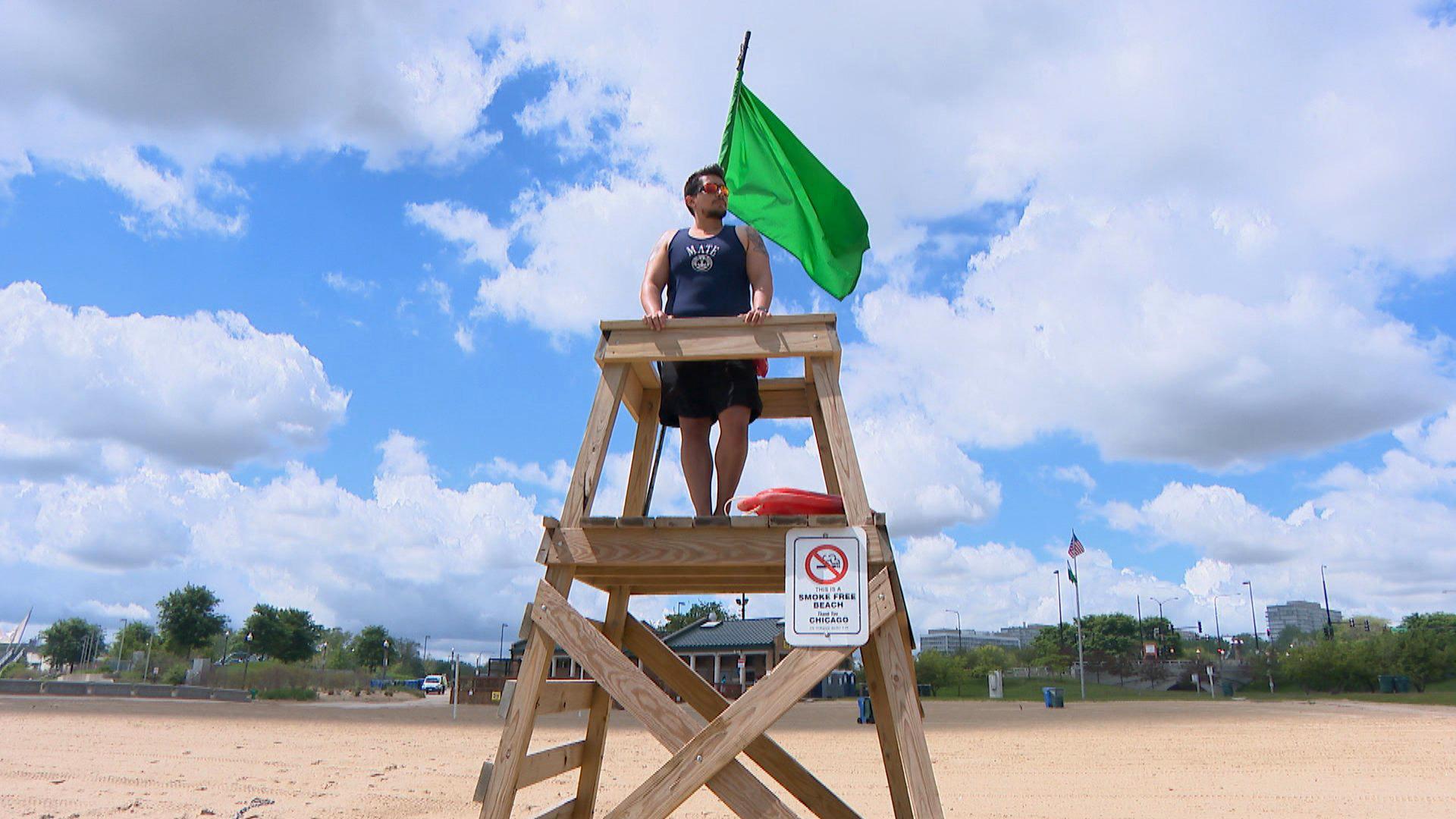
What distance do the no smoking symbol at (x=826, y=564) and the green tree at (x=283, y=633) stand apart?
74288 millimetres

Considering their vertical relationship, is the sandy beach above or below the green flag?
below

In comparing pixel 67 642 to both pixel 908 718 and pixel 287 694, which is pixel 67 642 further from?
pixel 908 718

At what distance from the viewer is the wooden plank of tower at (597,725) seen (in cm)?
477

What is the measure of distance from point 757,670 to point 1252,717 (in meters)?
24.3

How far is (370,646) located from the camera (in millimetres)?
95625

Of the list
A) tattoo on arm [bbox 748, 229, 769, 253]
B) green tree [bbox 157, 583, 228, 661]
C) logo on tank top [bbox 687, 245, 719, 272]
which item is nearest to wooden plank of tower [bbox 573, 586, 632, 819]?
logo on tank top [bbox 687, 245, 719, 272]

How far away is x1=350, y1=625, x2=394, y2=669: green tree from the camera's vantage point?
9562 centimetres

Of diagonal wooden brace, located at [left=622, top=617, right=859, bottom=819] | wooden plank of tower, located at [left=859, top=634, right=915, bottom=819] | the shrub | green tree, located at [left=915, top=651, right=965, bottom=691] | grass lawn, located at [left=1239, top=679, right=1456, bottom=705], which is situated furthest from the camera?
green tree, located at [left=915, top=651, right=965, bottom=691]

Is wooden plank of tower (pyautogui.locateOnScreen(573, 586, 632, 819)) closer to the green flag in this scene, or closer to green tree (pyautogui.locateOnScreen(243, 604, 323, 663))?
the green flag

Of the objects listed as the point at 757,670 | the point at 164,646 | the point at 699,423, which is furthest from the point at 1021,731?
the point at 164,646

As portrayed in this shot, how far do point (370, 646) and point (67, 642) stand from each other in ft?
86.6

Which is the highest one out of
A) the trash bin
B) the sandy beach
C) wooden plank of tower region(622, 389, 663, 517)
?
wooden plank of tower region(622, 389, 663, 517)

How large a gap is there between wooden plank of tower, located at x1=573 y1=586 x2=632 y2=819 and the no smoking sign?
1.35 metres

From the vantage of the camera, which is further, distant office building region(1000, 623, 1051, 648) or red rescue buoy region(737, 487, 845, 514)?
distant office building region(1000, 623, 1051, 648)
